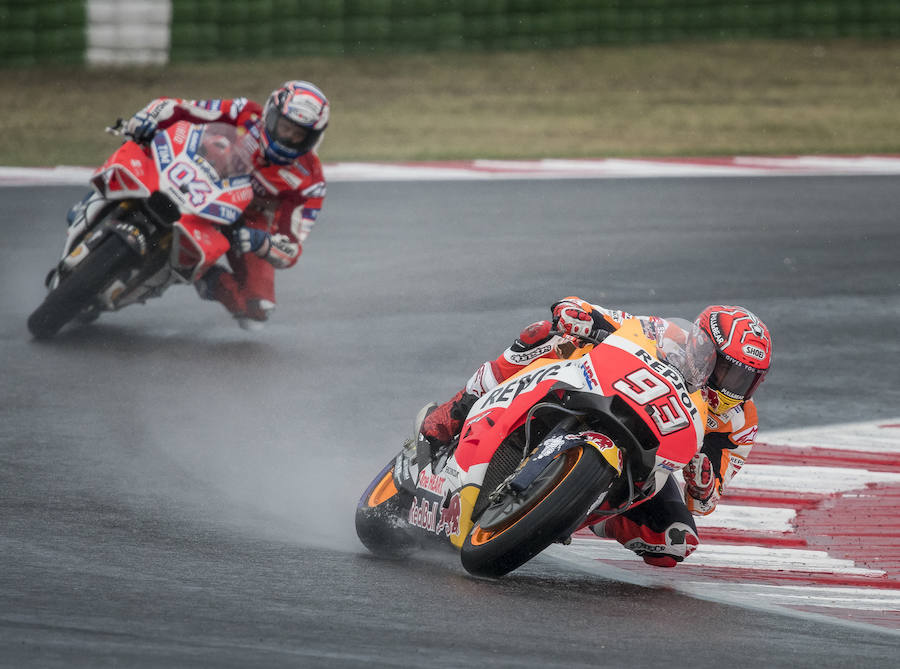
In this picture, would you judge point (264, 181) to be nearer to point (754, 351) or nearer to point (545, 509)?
point (754, 351)

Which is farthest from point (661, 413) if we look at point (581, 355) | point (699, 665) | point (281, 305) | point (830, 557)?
point (281, 305)

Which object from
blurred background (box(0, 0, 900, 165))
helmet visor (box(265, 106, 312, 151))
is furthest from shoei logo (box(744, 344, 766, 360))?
blurred background (box(0, 0, 900, 165))

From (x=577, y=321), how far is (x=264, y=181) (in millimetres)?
4133

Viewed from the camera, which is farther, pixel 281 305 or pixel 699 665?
pixel 281 305

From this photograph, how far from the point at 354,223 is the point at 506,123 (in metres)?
4.52

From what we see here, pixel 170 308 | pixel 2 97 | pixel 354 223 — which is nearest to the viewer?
pixel 170 308

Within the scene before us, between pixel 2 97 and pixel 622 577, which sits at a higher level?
pixel 622 577

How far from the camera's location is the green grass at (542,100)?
1550 centimetres

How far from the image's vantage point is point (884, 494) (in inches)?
287

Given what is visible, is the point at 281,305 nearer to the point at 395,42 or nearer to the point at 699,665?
the point at 699,665

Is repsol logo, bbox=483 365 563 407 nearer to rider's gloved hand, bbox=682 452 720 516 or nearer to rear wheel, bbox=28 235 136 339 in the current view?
rider's gloved hand, bbox=682 452 720 516

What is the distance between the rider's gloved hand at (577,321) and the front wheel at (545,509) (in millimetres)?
737

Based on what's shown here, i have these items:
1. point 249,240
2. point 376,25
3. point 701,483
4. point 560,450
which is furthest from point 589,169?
point 560,450

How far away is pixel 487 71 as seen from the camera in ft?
59.9
